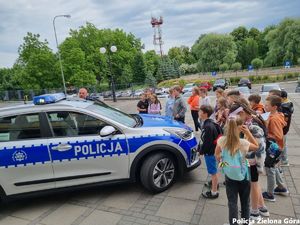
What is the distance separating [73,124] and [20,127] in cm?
77

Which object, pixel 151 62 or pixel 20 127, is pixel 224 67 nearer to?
pixel 151 62

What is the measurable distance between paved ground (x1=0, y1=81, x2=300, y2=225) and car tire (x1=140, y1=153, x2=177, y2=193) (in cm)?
14

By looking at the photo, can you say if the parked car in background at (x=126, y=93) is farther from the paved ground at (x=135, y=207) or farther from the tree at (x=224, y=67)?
the paved ground at (x=135, y=207)

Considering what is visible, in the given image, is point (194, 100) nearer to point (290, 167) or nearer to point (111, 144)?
point (290, 167)

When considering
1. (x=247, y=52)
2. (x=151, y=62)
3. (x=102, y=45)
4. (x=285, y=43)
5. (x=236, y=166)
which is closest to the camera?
(x=236, y=166)

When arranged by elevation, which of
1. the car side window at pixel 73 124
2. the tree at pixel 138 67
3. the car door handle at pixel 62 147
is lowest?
the car door handle at pixel 62 147

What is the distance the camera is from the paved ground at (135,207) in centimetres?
344

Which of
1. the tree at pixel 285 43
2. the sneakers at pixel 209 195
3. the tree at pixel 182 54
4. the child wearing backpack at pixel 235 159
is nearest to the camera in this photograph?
the child wearing backpack at pixel 235 159

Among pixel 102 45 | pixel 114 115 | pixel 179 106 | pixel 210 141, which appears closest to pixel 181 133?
pixel 210 141

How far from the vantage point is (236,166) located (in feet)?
8.95

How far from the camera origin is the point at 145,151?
400 cm

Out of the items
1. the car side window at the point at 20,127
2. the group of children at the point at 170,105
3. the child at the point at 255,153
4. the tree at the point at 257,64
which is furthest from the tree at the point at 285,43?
the car side window at the point at 20,127

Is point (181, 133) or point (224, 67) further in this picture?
point (224, 67)

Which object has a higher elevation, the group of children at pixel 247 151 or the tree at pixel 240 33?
the tree at pixel 240 33
